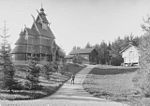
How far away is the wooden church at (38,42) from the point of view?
36.9 metres

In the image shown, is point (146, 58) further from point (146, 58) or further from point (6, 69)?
point (6, 69)

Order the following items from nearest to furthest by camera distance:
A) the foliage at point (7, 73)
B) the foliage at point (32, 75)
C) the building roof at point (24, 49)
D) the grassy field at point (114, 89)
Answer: the grassy field at point (114, 89) < the foliage at point (7, 73) < the foliage at point (32, 75) < the building roof at point (24, 49)

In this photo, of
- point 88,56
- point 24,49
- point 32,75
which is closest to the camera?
point 32,75

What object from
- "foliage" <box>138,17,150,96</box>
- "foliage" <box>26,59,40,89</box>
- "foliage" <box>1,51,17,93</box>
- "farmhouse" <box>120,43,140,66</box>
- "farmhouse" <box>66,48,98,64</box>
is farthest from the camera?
"farmhouse" <box>66,48,98,64</box>

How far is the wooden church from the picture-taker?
36.9 m

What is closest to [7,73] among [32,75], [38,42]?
[32,75]

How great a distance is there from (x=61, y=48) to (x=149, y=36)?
1210 inches

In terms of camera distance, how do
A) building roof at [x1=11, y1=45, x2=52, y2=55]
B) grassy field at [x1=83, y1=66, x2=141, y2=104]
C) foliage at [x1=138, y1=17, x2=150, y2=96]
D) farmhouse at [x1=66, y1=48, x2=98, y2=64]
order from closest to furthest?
foliage at [x1=138, y1=17, x2=150, y2=96]
grassy field at [x1=83, y1=66, x2=141, y2=104]
building roof at [x1=11, y1=45, x2=52, y2=55]
farmhouse at [x1=66, y1=48, x2=98, y2=64]

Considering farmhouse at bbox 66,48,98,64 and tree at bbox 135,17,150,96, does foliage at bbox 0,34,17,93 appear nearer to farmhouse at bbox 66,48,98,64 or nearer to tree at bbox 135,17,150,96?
tree at bbox 135,17,150,96

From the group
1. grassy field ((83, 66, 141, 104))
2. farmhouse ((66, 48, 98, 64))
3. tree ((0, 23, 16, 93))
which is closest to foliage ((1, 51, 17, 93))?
tree ((0, 23, 16, 93))

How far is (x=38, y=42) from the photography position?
39719 millimetres

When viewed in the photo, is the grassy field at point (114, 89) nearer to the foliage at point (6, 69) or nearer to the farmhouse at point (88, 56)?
the foliage at point (6, 69)

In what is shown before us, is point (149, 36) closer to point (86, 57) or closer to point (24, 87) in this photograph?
point (24, 87)

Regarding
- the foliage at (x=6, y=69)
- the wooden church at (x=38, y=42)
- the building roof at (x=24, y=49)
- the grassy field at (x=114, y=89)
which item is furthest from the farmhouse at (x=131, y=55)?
the foliage at (x=6, y=69)
